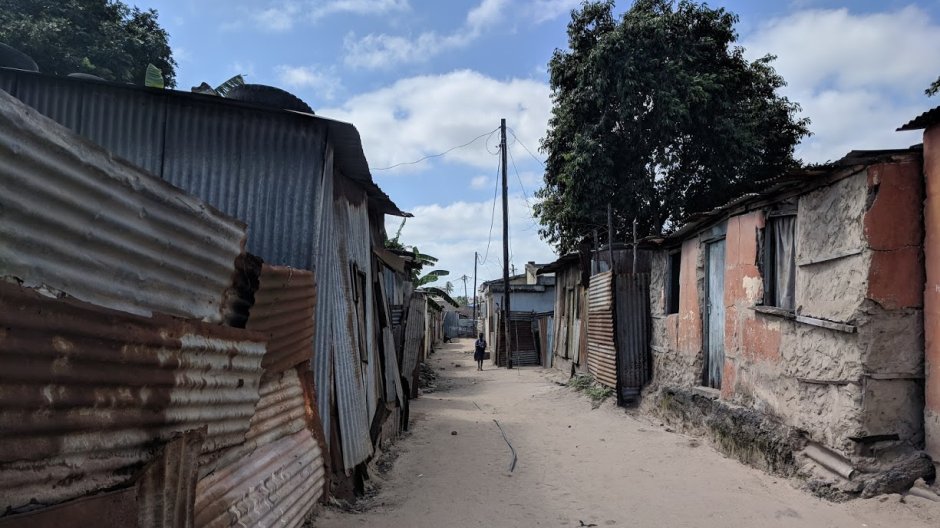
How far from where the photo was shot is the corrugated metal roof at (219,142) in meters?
5.32

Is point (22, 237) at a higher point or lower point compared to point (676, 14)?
lower

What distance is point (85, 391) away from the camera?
6.43 ft

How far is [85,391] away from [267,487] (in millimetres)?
1849

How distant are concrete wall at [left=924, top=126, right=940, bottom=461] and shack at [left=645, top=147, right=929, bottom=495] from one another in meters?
0.10

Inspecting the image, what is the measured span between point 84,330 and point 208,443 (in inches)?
46.7

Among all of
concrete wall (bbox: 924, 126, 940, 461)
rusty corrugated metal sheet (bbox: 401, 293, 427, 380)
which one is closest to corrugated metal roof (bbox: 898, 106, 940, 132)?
concrete wall (bbox: 924, 126, 940, 461)

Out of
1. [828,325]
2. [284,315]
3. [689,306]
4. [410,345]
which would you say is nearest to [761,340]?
[828,325]

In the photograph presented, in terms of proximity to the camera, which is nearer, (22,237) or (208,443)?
(22,237)

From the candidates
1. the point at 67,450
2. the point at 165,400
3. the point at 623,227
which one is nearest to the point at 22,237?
the point at 67,450

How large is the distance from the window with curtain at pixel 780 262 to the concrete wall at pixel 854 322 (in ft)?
0.82

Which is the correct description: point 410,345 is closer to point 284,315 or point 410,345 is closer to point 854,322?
point 854,322

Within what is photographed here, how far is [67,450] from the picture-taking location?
191cm

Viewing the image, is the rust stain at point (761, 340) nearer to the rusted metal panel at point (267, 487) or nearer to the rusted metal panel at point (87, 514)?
the rusted metal panel at point (267, 487)

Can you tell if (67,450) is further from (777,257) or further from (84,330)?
(777,257)
